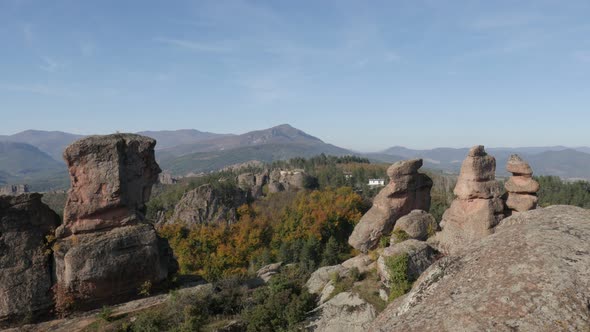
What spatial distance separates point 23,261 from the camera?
25.2 m

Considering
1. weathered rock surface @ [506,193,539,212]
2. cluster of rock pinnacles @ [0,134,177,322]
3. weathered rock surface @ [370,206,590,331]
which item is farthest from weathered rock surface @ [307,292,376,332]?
weathered rock surface @ [370,206,590,331]

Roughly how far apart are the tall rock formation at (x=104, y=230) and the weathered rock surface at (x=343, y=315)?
1245 cm

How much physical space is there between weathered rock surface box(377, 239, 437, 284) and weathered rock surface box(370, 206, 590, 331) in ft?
51.5

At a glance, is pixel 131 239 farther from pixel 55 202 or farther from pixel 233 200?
pixel 55 202

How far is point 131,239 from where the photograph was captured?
27.2 meters

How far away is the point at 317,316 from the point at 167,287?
481 inches

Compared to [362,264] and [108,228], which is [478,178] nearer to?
[362,264]

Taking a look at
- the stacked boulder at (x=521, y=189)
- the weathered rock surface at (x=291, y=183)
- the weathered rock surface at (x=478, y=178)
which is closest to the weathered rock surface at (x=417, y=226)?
the weathered rock surface at (x=478, y=178)

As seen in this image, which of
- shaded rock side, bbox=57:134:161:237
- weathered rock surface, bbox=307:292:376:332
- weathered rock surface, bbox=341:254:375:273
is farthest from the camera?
weathered rock surface, bbox=341:254:375:273

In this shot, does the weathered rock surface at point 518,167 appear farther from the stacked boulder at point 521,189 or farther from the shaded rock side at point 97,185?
the shaded rock side at point 97,185

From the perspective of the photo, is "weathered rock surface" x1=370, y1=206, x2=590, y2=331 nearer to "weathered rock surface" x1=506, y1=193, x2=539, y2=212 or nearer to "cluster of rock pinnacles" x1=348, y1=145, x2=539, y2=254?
"cluster of rock pinnacles" x1=348, y1=145, x2=539, y2=254

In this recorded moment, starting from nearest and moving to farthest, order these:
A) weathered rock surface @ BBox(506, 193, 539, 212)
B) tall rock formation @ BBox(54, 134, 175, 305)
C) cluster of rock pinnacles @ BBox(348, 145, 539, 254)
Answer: cluster of rock pinnacles @ BBox(348, 145, 539, 254), weathered rock surface @ BBox(506, 193, 539, 212), tall rock formation @ BBox(54, 134, 175, 305)

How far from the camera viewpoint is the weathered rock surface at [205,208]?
270 ft

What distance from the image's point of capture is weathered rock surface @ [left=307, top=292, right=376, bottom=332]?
74.0 feet
